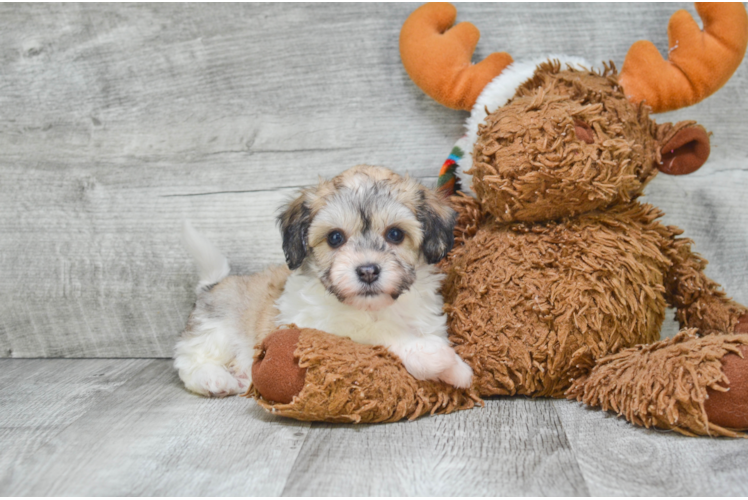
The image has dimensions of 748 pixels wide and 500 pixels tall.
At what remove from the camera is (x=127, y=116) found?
304 cm

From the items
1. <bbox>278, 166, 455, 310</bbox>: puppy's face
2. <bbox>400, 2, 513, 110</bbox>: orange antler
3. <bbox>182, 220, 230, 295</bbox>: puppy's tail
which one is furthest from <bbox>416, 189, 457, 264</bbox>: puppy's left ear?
<bbox>182, 220, 230, 295</bbox>: puppy's tail

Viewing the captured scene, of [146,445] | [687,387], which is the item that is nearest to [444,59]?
[687,387]

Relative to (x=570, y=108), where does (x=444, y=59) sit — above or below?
above

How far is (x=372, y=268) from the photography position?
1.92 meters

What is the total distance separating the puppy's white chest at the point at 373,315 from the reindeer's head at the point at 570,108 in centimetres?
41

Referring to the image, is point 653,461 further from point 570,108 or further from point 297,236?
point 297,236

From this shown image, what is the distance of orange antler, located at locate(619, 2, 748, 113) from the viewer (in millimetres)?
2365

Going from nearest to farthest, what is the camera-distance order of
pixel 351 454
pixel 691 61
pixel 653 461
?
pixel 653 461 < pixel 351 454 < pixel 691 61

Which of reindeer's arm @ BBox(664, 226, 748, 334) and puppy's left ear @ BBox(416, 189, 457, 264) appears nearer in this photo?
puppy's left ear @ BBox(416, 189, 457, 264)

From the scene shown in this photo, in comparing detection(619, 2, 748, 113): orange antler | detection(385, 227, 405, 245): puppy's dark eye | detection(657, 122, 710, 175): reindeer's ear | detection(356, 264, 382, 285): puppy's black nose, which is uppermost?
detection(619, 2, 748, 113): orange antler

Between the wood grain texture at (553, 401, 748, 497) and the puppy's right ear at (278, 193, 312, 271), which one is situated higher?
the puppy's right ear at (278, 193, 312, 271)

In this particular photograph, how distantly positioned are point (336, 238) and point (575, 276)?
84 centimetres

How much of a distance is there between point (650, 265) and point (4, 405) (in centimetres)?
248

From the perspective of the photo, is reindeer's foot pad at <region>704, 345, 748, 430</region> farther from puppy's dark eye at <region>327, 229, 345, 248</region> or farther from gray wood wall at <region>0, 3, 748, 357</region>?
gray wood wall at <region>0, 3, 748, 357</region>
